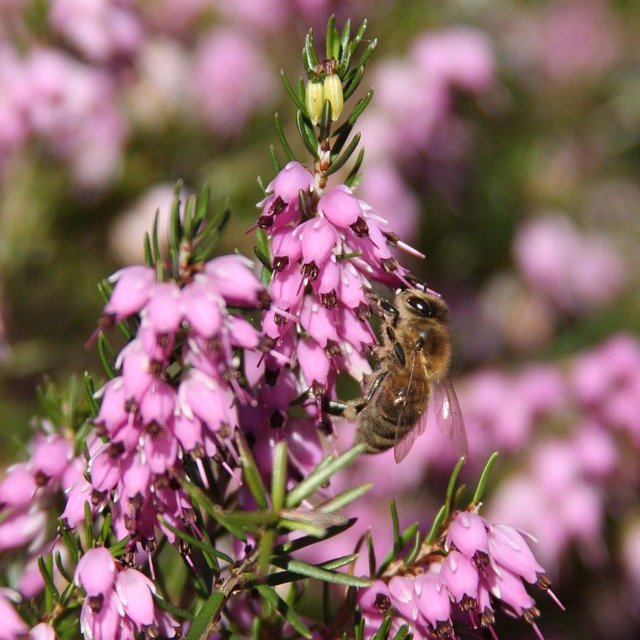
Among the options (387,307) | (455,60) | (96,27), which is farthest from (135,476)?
(455,60)

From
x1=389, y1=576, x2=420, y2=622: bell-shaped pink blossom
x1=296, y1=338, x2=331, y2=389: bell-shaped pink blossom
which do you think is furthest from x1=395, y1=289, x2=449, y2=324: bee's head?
x1=389, y1=576, x2=420, y2=622: bell-shaped pink blossom

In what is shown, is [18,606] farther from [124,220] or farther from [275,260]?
[124,220]

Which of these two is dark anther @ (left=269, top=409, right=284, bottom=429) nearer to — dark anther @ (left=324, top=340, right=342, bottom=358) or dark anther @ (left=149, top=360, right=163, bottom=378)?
dark anther @ (left=324, top=340, right=342, bottom=358)

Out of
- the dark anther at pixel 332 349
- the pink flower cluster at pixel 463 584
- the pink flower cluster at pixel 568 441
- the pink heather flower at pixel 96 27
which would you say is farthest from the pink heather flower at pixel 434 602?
the pink heather flower at pixel 96 27

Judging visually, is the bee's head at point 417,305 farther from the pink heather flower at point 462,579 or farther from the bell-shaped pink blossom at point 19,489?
the bell-shaped pink blossom at point 19,489

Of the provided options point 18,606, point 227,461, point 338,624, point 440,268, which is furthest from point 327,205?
point 440,268

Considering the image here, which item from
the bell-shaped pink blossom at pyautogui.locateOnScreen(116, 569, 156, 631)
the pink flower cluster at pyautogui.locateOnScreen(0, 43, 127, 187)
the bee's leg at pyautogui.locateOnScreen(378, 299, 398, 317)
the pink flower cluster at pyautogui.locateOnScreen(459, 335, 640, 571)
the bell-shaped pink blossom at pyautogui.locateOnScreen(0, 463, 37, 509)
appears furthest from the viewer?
the pink flower cluster at pyautogui.locateOnScreen(459, 335, 640, 571)

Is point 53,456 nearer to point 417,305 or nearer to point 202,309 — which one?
point 202,309
